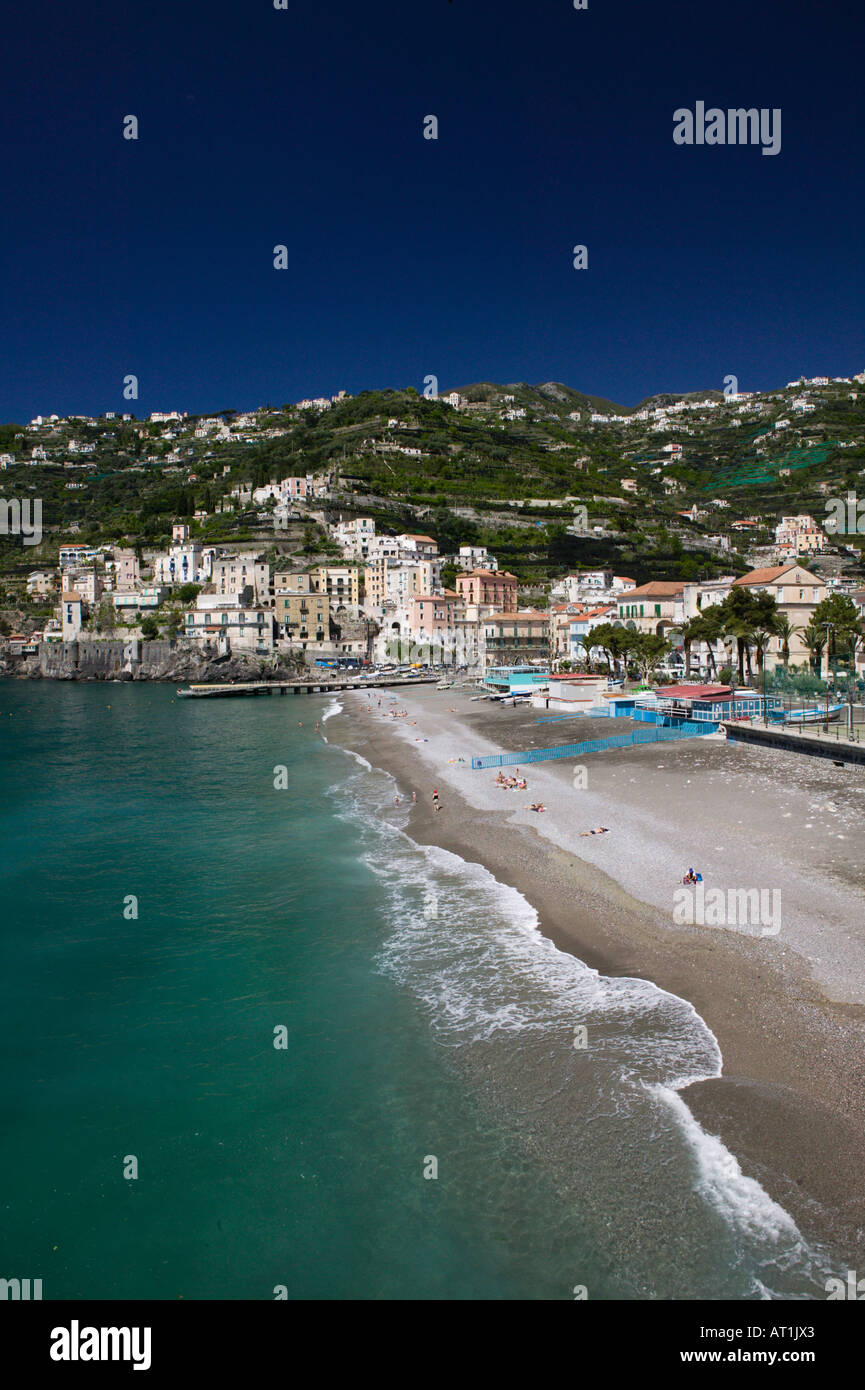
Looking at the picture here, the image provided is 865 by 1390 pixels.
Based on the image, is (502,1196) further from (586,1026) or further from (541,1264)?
(586,1026)

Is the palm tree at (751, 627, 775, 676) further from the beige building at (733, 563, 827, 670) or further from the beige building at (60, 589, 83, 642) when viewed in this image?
the beige building at (60, 589, 83, 642)

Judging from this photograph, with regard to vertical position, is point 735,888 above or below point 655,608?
below

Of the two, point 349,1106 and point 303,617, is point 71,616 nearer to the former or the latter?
point 303,617

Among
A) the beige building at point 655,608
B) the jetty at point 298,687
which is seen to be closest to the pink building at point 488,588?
the jetty at point 298,687

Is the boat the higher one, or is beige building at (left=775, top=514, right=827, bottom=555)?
beige building at (left=775, top=514, right=827, bottom=555)

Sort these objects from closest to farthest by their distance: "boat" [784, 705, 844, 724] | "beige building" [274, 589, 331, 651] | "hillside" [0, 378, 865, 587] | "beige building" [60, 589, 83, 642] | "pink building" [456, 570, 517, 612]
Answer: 1. "boat" [784, 705, 844, 724]
2. "beige building" [274, 589, 331, 651]
3. "pink building" [456, 570, 517, 612]
4. "beige building" [60, 589, 83, 642]
5. "hillside" [0, 378, 865, 587]

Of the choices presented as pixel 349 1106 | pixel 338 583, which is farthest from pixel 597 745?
pixel 338 583

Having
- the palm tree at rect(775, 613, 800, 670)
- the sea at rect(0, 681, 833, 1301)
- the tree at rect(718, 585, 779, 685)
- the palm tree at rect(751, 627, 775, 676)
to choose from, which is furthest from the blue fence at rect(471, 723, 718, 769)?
the sea at rect(0, 681, 833, 1301)
